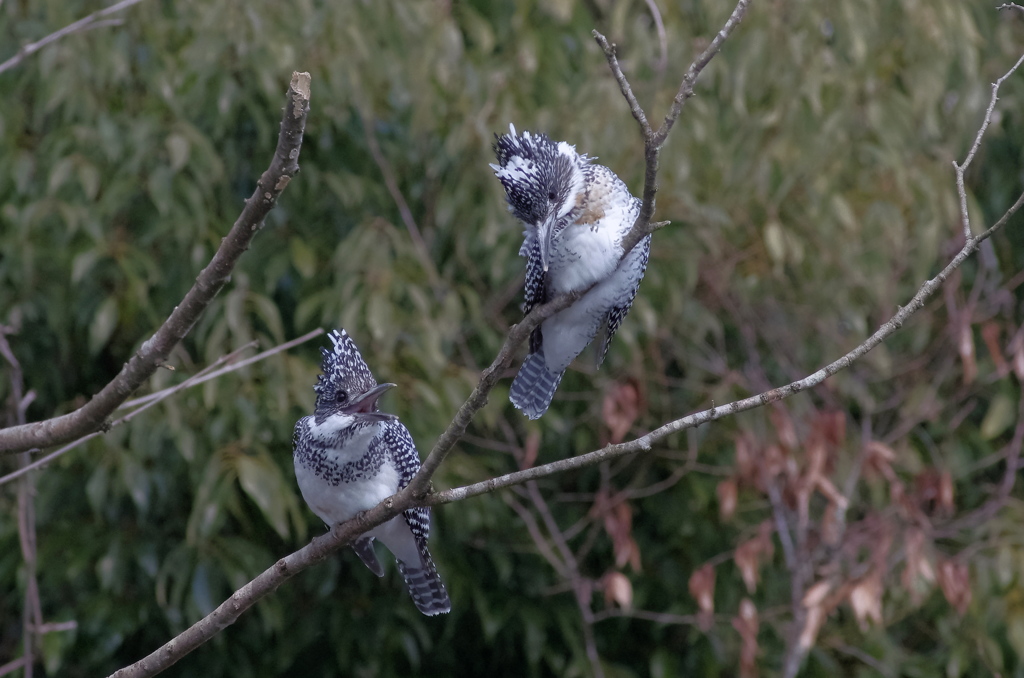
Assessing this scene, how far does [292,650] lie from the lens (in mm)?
3139

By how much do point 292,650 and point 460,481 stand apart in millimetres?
727

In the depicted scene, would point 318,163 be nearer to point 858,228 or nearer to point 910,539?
point 858,228

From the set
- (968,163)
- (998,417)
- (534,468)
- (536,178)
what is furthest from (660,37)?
(998,417)

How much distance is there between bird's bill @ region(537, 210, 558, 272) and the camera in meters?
1.83

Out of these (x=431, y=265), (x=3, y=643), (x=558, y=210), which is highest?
(x=431, y=265)

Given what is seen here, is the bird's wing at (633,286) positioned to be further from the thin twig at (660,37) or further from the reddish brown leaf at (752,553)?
the reddish brown leaf at (752,553)

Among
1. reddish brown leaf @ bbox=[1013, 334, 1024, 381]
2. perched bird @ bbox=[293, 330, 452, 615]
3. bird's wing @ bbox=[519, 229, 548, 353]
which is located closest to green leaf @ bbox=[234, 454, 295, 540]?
perched bird @ bbox=[293, 330, 452, 615]

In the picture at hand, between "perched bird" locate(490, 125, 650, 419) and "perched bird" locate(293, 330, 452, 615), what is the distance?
0.32 metres

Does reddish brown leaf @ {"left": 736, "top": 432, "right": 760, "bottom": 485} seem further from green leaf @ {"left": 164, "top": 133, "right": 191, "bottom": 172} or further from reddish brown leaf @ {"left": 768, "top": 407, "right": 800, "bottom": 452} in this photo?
green leaf @ {"left": 164, "top": 133, "right": 191, "bottom": 172}

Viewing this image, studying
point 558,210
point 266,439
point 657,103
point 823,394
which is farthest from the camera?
point 823,394

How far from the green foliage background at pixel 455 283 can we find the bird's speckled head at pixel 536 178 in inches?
33.9

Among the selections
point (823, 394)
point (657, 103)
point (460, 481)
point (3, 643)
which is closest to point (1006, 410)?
point (823, 394)

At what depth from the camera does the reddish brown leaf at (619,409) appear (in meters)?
2.96

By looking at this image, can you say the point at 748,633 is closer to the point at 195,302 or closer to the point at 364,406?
the point at 364,406
